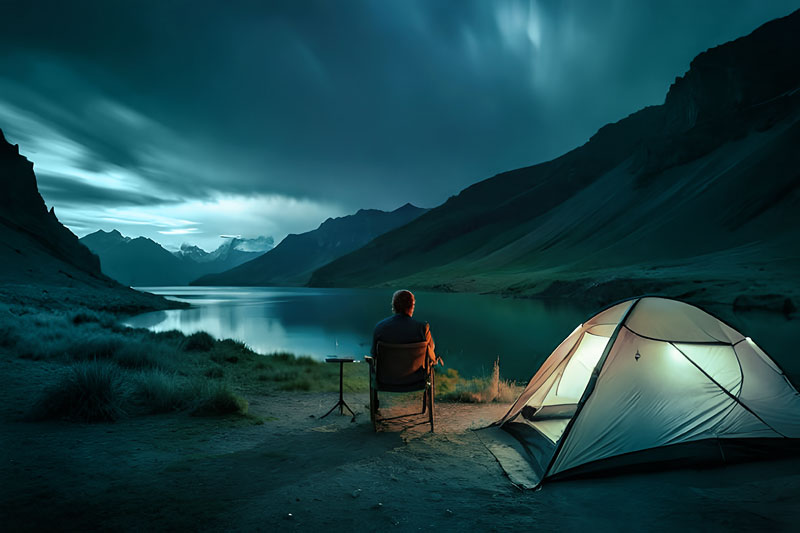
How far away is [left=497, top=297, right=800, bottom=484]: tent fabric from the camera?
468 centimetres

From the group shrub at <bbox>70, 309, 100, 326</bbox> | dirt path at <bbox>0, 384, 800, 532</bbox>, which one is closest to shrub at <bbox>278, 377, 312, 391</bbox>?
dirt path at <bbox>0, 384, 800, 532</bbox>

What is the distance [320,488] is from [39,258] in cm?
4413

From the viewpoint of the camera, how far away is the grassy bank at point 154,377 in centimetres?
590

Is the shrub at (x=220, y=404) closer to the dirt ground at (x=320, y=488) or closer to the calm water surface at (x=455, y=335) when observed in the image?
the dirt ground at (x=320, y=488)

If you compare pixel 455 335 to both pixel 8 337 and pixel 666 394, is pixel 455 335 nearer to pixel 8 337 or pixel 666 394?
pixel 8 337

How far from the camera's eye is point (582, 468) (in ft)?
14.6

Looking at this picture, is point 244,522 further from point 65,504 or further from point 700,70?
point 700,70

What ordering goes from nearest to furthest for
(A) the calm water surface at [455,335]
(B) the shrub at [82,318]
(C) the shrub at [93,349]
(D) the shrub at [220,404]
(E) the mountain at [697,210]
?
(D) the shrub at [220,404] < (C) the shrub at [93,349] < (A) the calm water surface at [455,335] < (B) the shrub at [82,318] < (E) the mountain at [697,210]

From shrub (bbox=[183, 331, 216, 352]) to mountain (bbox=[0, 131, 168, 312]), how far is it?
1510cm

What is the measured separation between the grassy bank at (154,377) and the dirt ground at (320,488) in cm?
52

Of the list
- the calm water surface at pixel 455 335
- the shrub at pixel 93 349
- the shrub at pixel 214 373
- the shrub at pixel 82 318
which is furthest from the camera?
the shrub at pixel 82 318

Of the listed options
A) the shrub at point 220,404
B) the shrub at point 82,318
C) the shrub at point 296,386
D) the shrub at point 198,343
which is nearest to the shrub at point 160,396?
the shrub at point 220,404

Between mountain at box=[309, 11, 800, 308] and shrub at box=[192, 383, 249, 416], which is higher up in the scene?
mountain at box=[309, 11, 800, 308]

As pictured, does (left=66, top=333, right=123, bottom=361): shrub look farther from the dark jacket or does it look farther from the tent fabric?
the tent fabric
